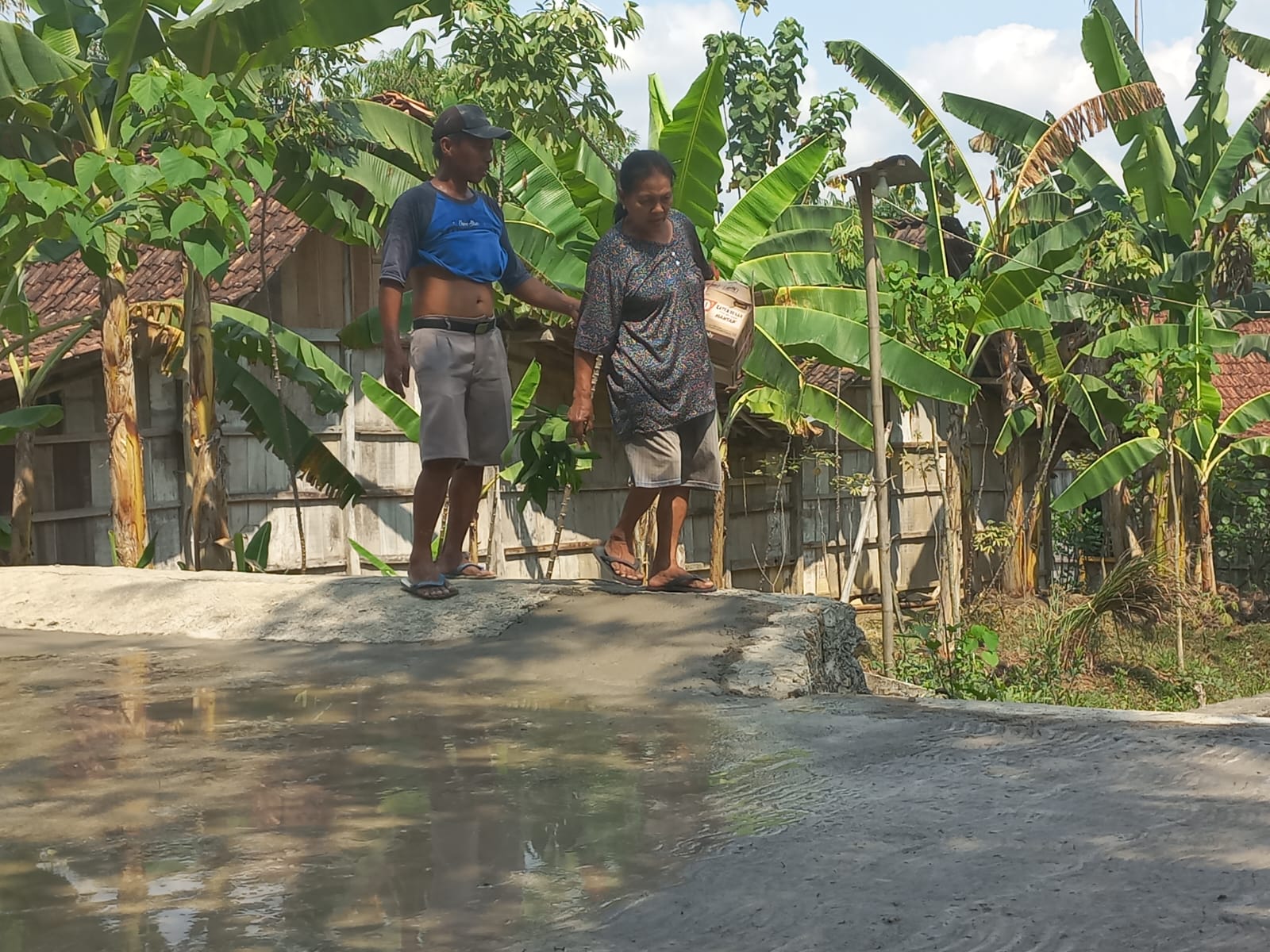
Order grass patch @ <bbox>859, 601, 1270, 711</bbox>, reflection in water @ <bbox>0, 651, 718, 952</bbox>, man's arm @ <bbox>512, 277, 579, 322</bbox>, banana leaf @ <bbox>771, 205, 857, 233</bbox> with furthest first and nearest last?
1. banana leaf @ <bbox>771, 205, 857, 233</bbox>
2. grass patch @ <bbox>859, 601, 1270, 711</bbox>
3. man's arm @ <bbox>512, 277, 579, 322</bbox>
4. reflection in water @ <bbox>0, 651, 718, 952</bbox>

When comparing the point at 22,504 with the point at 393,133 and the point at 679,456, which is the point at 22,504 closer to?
the point at 393,133

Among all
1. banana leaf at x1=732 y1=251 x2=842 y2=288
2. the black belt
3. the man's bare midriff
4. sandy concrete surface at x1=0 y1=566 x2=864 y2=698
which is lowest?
sandy concrete surface at x1=0 y1=566 x2=864 y2=698

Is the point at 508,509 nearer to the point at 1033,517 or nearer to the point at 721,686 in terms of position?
the point at 1033,517

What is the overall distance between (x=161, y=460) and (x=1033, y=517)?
33.1 feet

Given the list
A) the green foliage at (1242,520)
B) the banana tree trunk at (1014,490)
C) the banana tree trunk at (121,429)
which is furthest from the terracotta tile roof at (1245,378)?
the banana tree trunk at (121,429)

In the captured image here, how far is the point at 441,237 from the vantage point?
518cm

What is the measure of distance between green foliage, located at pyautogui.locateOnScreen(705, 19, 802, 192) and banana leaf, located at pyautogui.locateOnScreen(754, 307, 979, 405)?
16760 millimetres

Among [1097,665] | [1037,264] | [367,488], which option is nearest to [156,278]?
[367,488]

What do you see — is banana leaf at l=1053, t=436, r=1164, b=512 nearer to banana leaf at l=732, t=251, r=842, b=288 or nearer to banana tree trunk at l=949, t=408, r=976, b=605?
banana tree trunk at l=949, t=408, r=976, b=605

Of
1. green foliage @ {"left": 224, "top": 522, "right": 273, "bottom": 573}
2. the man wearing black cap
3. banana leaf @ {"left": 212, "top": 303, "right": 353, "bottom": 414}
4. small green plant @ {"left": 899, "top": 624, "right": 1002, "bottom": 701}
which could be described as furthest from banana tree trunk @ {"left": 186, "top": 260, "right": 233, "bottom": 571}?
small green plant @ {"left": 899, "top": 624, "right": 1002, "bottom": 701}

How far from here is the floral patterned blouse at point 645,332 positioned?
16.8 feet

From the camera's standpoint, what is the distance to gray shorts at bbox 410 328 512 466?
5.15m

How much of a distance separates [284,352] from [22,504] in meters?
2.04

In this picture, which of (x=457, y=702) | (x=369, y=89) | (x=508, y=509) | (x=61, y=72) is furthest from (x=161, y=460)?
(x=369, y=89)
